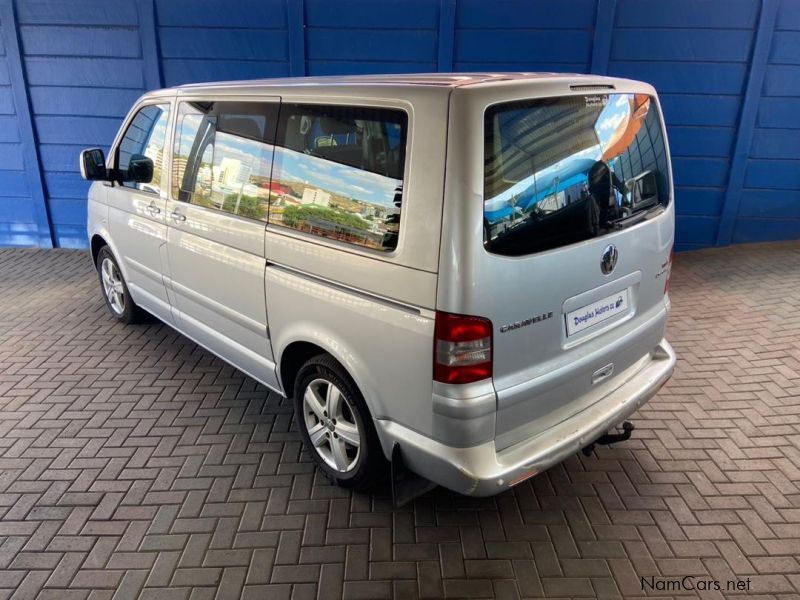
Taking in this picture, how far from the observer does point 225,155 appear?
10.5 ft

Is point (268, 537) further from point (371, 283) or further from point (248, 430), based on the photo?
point (371, 283)

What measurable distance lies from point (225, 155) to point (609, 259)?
209cm

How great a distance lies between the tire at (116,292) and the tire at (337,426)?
2.45 m

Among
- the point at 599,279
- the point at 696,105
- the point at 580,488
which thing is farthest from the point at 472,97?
the point at 696,105

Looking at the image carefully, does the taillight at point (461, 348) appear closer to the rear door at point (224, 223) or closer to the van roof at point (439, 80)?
the van roof at point (439, 80)

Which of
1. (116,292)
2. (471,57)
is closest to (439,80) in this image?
(116,292)

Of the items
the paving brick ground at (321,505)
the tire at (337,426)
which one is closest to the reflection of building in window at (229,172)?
the tire at (337,426)

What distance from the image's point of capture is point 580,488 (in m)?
2.97

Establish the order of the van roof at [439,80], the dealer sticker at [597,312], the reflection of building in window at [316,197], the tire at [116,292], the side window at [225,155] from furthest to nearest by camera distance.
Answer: the tire at [116,292] → the side window at [225,155] → the reflection of building in window at [316,197] → the dealer sticker at [597,312] → the van roof at [439,80]

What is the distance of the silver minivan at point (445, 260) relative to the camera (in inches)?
83.5

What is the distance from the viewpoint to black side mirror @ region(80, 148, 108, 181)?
14.0 feet

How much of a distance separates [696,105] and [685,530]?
Result: 17.7 ft

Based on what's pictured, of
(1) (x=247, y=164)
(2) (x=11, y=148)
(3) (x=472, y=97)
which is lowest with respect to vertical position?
(2) (x=11, y=148)

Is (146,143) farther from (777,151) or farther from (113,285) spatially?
(777,151)
